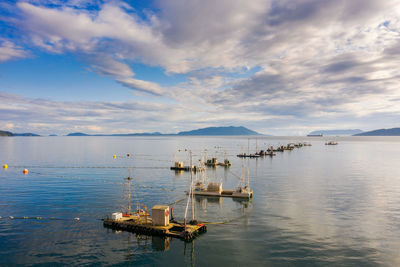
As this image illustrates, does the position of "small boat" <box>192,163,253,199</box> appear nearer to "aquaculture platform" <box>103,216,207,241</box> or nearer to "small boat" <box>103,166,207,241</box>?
"small boat" <box>103,166,207,241</box>

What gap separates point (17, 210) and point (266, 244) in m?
54.3

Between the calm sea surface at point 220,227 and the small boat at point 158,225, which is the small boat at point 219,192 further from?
the small boat at point 158,225

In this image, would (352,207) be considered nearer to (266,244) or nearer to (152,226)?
(266,244)

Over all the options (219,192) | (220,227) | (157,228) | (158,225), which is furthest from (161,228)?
(219,192)

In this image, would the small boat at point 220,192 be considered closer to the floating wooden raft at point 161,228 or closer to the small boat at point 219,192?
the small boat at point 219,192

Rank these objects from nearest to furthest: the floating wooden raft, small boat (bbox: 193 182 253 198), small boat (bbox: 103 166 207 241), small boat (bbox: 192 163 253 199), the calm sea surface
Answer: the calm sea surface < the floating wooden raft < small boat (bbox: 103 166 207 241) < small boat (bbox: 192 163 253 199) < small boat (bbox: 193 182 253 198)

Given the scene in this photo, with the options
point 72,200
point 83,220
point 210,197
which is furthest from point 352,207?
point 72,200

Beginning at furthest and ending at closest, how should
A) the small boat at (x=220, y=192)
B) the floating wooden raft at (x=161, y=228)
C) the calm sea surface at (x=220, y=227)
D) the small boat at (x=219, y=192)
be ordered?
the small boat at (x=219, y=192) → the small boat at (x=220, y=192) → the floating wooden raft at (x=161, y=228) → the calm sea surface at (x=220, y=227)

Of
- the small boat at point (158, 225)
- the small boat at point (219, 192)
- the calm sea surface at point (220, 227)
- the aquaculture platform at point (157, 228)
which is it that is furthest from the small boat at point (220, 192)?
the aquaculture platform at point (157, 228)

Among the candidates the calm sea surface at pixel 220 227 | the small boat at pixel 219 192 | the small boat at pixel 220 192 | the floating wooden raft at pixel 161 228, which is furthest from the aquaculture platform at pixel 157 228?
the small boat at pixel 219 192

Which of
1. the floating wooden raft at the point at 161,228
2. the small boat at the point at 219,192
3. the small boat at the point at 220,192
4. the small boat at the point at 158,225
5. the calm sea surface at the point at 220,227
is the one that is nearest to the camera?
the calm sea surface at the point at 220,227

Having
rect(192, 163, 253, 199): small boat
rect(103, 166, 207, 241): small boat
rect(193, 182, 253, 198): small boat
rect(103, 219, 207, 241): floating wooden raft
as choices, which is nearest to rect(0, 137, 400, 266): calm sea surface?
rect(103, 219, 207, 241): floating wooden raft

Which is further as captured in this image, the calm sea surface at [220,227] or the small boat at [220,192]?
the small boat at [220,192]

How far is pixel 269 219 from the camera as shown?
5381 centimetres
